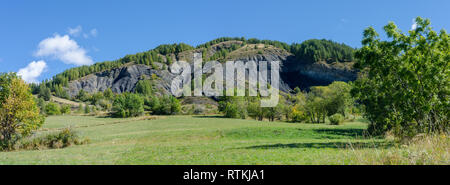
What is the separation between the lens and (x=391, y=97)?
64.0ft

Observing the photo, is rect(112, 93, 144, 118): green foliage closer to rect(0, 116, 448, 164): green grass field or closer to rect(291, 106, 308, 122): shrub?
rect(291, 106, 308, 122): shrub

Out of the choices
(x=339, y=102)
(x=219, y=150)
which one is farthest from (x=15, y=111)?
(x=339, y=102)

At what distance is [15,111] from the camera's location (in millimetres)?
29188

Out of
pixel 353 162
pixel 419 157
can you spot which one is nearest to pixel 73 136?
pixel 353 162

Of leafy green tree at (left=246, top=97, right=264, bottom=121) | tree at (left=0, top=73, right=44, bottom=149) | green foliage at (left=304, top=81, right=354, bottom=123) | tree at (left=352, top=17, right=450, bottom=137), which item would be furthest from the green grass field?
leafy green tree at (left=246, top=97, right=264, bottom=121)

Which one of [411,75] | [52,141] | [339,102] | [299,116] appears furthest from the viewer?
[299,116]

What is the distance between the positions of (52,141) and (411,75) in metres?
37.5

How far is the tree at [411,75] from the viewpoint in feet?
53.6

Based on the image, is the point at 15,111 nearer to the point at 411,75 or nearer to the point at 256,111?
the point at 411,75

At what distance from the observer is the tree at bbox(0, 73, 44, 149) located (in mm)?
28609

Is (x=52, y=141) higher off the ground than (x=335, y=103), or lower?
lower
